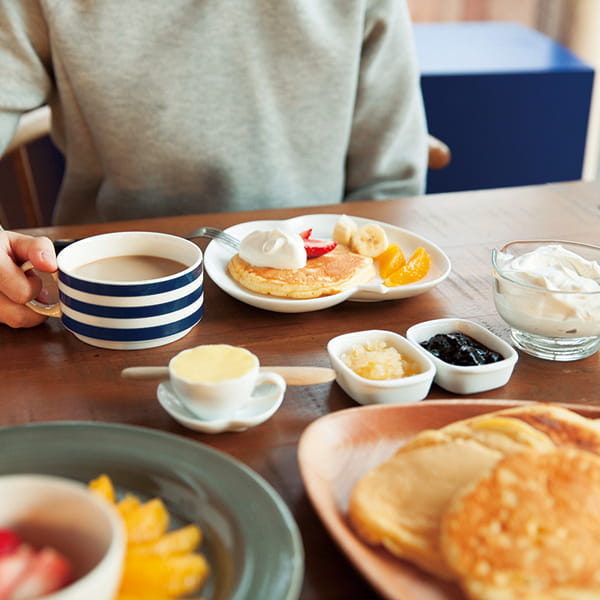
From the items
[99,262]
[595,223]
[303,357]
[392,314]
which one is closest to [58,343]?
[99,262]

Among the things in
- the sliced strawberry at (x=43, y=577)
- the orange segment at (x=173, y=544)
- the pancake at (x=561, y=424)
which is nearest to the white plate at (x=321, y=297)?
the pancake at (x=561, y=424)

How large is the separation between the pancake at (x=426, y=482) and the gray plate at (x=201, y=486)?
7 centimetres

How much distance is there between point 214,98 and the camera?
1.69m

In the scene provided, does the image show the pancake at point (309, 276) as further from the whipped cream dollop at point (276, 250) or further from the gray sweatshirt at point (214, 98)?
the gray sweatshirt at point (214, 98)

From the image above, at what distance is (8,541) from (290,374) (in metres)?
0.44

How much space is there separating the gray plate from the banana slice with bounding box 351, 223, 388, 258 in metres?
0.62

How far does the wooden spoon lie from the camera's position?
92 centimetres

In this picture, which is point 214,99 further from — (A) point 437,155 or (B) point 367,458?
(B) point 367,458

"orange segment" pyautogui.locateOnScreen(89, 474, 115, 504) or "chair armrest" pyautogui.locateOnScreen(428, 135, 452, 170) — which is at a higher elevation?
"orange segment" pyautogui.locateOnScreen(89, 474, 115, 504)

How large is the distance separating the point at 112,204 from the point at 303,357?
920mm

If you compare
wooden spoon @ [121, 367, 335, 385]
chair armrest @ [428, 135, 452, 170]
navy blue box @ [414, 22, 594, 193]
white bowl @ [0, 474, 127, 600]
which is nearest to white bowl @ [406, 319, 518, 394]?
wooden spoon @ [121, 367, 335, 385]

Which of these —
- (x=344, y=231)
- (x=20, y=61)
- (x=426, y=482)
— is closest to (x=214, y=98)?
(x=20, y=61)

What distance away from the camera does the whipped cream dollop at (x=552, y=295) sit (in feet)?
3.17

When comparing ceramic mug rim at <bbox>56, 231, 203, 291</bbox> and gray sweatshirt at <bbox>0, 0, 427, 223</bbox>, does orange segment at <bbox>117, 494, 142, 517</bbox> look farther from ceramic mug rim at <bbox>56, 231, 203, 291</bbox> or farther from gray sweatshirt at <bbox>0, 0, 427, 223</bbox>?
gray sweatshirt at <bbox>0, 0, 427, 223</bbox>
